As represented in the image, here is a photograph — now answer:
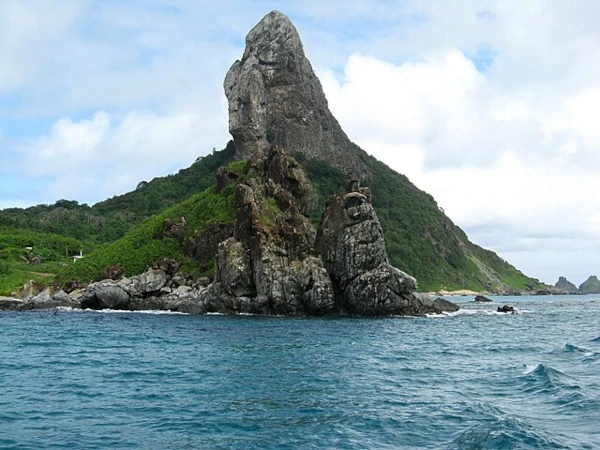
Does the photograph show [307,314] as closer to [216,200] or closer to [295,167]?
[295,167]

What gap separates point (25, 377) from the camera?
1377 inches

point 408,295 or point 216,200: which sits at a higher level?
point 216,200

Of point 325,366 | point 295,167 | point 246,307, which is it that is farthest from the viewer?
point 295,167

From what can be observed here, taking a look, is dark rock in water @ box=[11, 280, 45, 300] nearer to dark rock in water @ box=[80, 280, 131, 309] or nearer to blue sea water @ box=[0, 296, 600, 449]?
dark rock in water @ box=[80, 280, 131, 309]

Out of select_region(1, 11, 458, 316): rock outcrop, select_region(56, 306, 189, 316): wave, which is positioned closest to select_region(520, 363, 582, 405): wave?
select_region(1, 11, 458, 316): rock outcrop

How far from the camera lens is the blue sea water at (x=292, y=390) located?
942 inches

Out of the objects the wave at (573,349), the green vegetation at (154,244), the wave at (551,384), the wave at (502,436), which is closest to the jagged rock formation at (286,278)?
the green vegetation at (154,244)

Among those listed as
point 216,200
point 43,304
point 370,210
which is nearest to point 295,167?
point 216,200

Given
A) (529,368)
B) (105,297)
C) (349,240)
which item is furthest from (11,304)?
(529,368)

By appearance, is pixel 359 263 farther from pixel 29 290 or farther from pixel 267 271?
pixel 29 290

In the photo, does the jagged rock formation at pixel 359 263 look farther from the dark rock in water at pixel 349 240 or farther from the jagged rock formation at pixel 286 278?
the jagged rock formation at pixel 286 278

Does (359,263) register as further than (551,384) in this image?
Yes

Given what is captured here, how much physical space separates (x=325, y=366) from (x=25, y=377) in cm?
1731

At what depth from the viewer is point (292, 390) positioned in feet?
107
